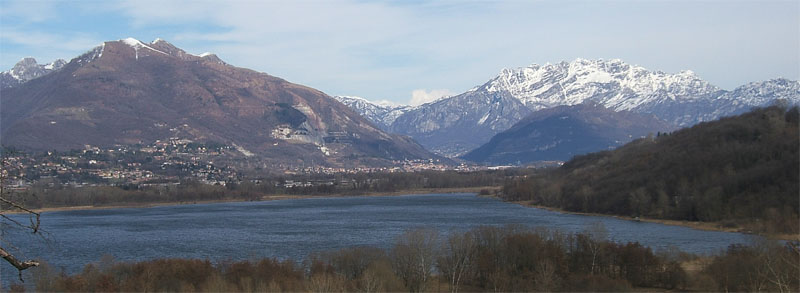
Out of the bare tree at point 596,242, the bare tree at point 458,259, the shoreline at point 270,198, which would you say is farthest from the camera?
the shoreline at point 270,198

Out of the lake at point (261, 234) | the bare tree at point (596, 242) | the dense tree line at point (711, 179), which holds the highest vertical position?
the dense tree line at point (711, 179)

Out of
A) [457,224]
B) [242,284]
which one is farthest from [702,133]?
[242,284]

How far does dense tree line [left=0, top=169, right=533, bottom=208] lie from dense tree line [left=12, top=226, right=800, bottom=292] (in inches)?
3433

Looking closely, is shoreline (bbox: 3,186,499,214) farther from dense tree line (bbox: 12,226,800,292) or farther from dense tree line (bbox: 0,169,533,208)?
dense tree line (bbox: 12,226,800,292)

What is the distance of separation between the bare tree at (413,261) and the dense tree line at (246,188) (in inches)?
3596

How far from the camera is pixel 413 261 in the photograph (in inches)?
1426

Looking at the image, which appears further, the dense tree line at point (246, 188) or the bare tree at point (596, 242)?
the dense tree line at point (246, 188)

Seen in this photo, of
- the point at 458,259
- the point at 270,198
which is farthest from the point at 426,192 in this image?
the point at 458,259

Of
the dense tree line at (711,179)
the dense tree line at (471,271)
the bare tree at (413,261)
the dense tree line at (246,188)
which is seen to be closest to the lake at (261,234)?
the dense tree line at (711,179)

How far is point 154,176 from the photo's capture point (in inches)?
7126

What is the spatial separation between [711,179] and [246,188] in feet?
345

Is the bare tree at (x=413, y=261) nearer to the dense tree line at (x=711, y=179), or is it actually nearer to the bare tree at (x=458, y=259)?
the bare tree at (x=458, y=259)

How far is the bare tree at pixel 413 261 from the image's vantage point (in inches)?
1398

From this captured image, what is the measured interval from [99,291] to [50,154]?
178673 millimetres
